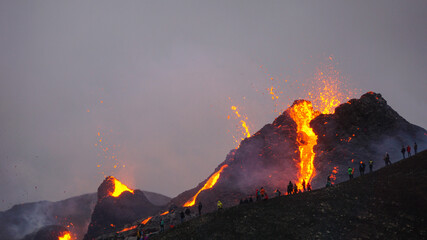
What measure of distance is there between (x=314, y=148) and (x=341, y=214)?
57639mm

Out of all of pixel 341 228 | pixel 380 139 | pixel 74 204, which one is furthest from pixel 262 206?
pixel 74 204

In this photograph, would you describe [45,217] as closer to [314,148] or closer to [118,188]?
[118,188]

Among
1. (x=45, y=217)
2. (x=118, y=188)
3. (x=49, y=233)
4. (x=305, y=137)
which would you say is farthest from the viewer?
(x=45, y=217)

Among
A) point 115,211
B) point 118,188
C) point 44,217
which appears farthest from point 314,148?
point 44,217

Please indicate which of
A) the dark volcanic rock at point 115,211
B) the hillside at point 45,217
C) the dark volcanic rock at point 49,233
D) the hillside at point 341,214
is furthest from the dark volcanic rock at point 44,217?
the hillside at point 341,214

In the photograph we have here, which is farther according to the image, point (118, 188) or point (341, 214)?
point (118, 188)

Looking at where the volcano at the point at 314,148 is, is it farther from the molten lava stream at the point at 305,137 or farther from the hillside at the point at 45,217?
the hillside at the point at 45,217

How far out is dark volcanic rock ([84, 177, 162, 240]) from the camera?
111000 millimetres

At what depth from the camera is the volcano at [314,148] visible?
74625 millimetres

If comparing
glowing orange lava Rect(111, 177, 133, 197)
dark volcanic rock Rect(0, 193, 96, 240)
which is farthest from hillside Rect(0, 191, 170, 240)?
glowing orange lava Rect(111, 177, 133, 197)

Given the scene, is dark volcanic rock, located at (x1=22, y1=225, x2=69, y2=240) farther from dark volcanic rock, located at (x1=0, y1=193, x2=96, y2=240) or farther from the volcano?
the volcano

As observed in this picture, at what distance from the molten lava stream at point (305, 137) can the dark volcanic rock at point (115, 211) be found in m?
59.3

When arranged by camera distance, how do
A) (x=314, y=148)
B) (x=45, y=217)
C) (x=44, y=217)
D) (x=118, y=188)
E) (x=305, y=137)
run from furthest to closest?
1. (x=45, y=217)
2. (x=44, y=217)
3. (x=118, y=188)
4. (x=305, y=137)
5. (x=314, y=148)

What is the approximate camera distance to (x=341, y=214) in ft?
106
